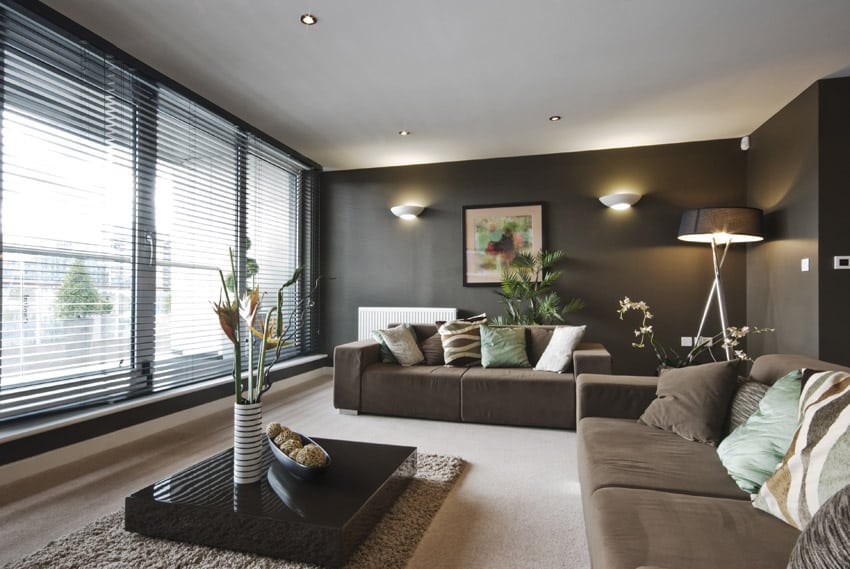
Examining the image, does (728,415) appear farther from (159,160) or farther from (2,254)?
(159,160)

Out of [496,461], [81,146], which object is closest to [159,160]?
[81,146]

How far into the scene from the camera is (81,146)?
284cm

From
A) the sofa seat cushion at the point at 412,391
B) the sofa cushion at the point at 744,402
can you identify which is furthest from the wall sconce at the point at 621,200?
the sofa cushion at the point at 744,402

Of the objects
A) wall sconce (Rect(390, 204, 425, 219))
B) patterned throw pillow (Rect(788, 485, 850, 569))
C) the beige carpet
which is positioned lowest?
the beige carpet

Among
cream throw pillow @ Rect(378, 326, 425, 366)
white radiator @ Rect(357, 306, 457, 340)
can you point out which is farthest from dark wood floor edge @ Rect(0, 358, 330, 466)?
white radiator @ Rect(357, 306, 457, 340)

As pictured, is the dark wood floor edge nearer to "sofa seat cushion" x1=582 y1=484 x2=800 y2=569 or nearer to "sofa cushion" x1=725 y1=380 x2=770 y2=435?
"sofa seat cushion" x1=582 y1=484 x2=800 y2=569

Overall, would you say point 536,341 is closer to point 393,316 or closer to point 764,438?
point 393,316

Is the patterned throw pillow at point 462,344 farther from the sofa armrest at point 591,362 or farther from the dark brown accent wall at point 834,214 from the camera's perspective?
the dark brown accent wall at point 834,214

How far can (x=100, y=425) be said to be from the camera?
2.86m

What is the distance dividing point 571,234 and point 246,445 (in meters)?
4.13

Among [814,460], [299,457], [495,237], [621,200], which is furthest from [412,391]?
[621,200]

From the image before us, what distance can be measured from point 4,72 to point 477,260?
161 inches

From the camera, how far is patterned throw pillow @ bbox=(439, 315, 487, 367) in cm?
399

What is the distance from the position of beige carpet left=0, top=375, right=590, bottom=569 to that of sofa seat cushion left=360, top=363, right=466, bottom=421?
8cm
